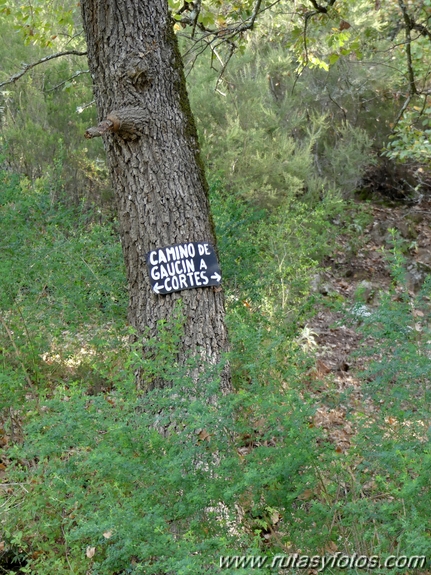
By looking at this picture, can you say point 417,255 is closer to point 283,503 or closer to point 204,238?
point 204,238

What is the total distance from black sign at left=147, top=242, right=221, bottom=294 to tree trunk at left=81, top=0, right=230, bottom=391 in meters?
0.04

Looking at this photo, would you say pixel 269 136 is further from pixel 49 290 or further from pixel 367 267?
pixel 49 290

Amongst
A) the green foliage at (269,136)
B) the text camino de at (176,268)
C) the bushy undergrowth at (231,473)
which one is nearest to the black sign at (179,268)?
the text camino de at (176,268)

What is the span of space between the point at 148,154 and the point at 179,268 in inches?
24.3

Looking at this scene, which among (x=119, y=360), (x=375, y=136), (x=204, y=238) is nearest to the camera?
(x=204, y=238)

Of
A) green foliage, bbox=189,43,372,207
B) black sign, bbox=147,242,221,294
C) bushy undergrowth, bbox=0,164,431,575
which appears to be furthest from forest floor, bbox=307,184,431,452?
bushy undergrowth, bbox=0,164,431,575

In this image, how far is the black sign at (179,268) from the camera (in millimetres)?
3568

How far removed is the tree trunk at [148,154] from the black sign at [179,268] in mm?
39

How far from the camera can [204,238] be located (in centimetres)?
364

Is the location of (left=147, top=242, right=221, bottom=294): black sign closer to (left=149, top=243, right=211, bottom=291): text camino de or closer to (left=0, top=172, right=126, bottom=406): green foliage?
(left=149, top=243, right=211, bottom=291): text camino de

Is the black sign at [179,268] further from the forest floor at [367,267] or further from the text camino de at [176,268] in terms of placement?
the forest floor at [367,267]

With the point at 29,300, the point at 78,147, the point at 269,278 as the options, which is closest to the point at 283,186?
the point at 78,147

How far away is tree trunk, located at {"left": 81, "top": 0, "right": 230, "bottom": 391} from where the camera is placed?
3.59m

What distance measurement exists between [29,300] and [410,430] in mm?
2609
